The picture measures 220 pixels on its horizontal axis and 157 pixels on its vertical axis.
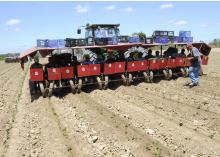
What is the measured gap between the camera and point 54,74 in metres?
13.3

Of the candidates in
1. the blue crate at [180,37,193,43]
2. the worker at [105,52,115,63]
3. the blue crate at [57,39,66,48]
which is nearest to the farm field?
the worker at [105,52,115,63]

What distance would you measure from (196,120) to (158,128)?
1.25 meters

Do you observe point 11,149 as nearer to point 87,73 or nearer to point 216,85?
point 87,73

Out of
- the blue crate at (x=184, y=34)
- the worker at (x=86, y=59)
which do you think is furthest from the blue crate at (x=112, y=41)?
the blue crate at (x=184, y=34)

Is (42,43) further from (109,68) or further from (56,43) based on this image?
(109,68)

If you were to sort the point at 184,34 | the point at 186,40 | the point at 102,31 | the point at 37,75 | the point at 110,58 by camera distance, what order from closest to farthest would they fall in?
the point at 37,75, the point at 110,58, the point at 102,31, the point at 186,40, the point at 184,34

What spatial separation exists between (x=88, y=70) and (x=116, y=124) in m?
5.27

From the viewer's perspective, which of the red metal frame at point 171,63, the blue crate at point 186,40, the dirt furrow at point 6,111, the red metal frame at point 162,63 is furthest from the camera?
the blue crate at point 186,40

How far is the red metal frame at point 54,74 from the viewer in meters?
13.2

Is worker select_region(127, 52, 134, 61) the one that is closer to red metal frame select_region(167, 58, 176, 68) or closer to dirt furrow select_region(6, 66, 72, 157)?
red metal frame select_region(167, 58, 176, 68)

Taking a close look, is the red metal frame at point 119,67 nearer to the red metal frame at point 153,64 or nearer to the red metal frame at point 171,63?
the red metal frame at point 153,64

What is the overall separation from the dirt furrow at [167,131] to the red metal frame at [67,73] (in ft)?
9.20

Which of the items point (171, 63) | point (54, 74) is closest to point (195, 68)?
point (171, 63)

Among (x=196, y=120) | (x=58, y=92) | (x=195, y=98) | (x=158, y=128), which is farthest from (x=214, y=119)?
(x=58, y=92)
